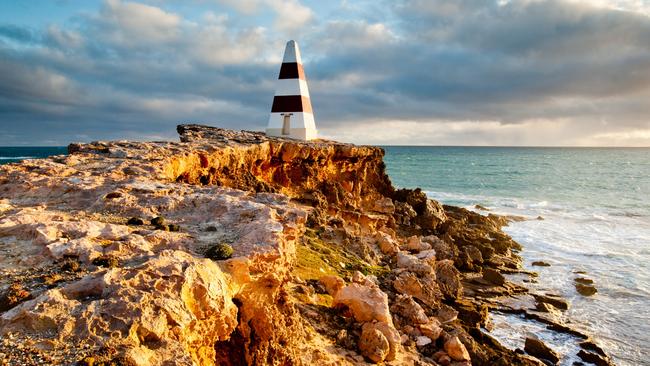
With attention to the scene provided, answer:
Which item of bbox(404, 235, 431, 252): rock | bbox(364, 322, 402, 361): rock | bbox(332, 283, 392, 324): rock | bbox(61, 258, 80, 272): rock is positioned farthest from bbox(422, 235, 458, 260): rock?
bbox(61, 258, 80, 272): rock

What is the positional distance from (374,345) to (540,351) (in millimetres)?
7419

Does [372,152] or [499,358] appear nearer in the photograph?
[499,358]

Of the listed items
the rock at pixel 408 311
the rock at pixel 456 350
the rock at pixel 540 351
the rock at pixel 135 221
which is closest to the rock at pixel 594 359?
the rock at pixel 540 351

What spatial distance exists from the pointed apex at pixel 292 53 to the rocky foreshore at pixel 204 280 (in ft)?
29.2

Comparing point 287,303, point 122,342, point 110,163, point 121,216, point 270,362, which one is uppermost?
point 110,163

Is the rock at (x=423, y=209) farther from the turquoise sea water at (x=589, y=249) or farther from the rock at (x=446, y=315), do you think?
the rock at (x=446, y=315)

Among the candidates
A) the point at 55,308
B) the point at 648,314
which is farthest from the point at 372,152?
the point at 55,308

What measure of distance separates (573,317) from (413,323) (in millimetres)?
9660

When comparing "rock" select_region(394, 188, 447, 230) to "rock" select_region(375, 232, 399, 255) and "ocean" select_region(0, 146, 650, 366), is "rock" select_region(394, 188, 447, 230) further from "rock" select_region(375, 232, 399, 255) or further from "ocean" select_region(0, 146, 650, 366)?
"rock" select_region(375, 232, 399, 255)

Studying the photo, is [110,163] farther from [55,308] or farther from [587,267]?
[587,267]

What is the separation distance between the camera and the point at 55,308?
506 cm

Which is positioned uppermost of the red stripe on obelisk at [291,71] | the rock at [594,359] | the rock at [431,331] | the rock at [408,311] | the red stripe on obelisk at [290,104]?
the red stripe on obelisk at [291,71]

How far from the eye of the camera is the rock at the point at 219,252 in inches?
273

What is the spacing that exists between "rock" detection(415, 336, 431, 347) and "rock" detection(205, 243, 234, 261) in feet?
21.2
